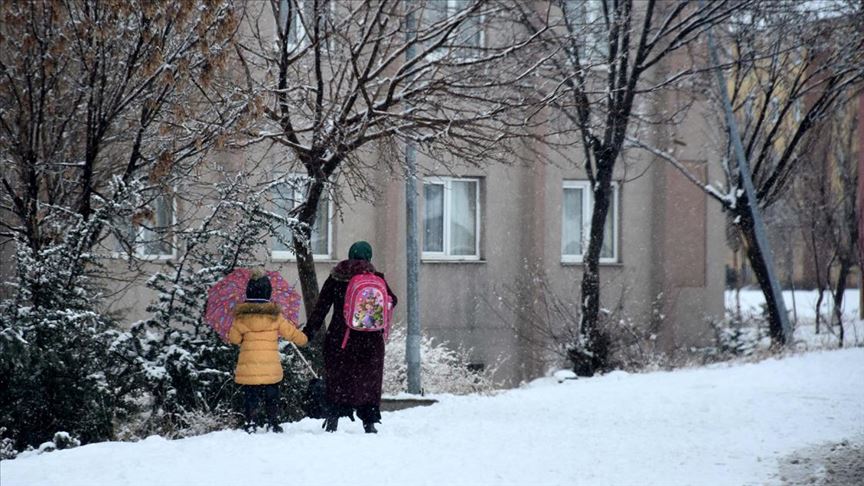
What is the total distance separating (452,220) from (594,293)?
417cm

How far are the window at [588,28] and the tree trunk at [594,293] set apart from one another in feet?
6.53

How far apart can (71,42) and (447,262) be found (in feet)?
40.9

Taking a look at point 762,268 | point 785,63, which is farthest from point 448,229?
point 785,63

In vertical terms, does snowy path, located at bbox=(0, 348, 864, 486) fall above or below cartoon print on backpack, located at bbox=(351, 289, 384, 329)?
below

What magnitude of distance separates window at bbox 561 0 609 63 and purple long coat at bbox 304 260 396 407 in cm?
436

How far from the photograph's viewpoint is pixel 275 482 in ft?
25.9

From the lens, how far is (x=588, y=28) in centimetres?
1401

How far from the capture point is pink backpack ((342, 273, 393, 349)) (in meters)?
10.3

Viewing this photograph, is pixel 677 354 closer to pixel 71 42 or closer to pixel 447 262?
pixel 447 262

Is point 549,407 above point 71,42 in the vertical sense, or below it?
below

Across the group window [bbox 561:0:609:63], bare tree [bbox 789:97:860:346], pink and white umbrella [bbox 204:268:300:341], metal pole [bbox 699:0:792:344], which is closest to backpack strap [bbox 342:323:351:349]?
pink and white umbrella [bbox 204:268:300:341]

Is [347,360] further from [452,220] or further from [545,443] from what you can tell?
[452,220]

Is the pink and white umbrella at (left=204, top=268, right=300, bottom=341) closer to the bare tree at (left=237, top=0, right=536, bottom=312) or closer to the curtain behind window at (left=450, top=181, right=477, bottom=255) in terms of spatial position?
the bare tree at (left=237, top=0, right=536, bottom=312)

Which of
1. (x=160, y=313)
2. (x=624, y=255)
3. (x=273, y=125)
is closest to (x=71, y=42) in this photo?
(x=160, y=313)
